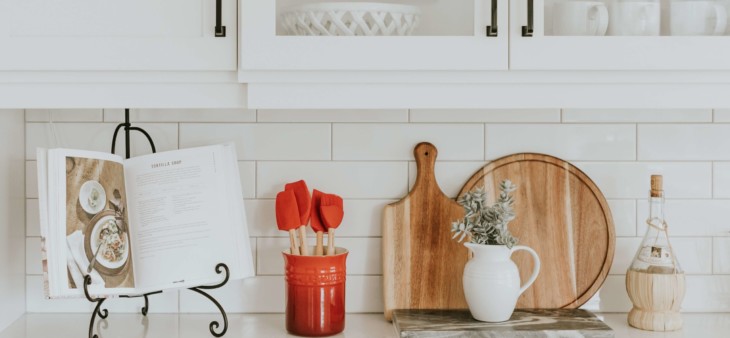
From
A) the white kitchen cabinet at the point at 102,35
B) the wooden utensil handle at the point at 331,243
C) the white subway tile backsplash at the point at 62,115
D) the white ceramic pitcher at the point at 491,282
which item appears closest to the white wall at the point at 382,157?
the white subway tile backsplash at the point at 62,115

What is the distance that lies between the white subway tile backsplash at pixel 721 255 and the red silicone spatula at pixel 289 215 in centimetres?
90

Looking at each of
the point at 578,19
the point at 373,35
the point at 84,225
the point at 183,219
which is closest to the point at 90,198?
the point at 84,225

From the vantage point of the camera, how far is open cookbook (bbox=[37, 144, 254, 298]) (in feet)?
4.50

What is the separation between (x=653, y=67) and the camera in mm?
1238

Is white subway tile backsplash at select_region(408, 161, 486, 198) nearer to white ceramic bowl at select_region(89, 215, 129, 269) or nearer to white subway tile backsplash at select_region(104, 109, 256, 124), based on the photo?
white subway tile backsplash at select_region(104, 109, 256, 124)

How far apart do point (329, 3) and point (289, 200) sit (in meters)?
0.41

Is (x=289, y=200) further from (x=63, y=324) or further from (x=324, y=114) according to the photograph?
(x=63, y=324)

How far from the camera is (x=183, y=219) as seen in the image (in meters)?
1.46

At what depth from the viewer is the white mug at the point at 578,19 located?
125 centimetres

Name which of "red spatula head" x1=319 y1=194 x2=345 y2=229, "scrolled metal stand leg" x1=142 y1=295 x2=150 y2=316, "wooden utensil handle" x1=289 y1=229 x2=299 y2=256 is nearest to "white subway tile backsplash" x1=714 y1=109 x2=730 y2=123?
"red spatula head" x1=319 y1=194 x2=345 y2=229

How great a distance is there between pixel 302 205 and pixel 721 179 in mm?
895

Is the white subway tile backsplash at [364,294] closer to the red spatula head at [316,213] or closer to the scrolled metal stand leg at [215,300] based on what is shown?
the red spatula head at [316,213]

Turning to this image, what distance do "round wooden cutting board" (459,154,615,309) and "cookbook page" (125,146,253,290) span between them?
19.4 inches

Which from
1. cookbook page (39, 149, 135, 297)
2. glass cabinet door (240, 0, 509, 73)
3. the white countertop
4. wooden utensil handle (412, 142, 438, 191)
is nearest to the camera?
glass cabinet door (240, 0, 509, 73)
